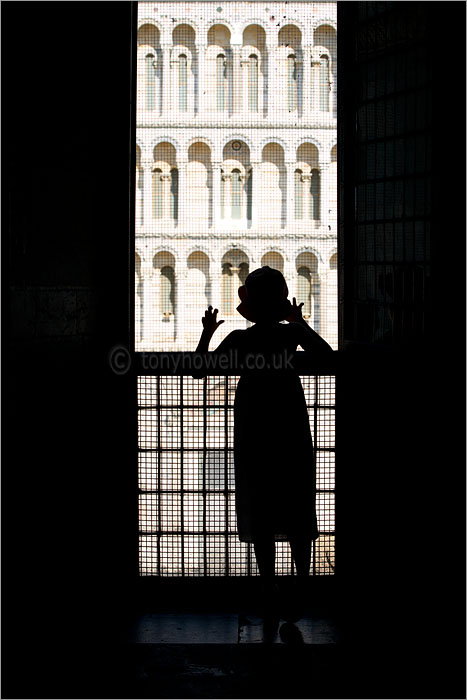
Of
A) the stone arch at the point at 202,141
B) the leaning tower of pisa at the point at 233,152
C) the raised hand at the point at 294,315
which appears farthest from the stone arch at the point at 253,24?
the raised hand at the point at 294,315

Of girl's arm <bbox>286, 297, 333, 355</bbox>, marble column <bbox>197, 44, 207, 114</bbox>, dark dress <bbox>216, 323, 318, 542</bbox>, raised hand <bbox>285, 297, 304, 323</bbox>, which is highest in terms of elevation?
marble column <bbox>197, 44, 207, 114</bbox>

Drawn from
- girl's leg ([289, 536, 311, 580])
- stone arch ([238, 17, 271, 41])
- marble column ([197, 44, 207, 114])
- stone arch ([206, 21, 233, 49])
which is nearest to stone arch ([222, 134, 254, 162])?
marble column ([197, 44, 207, 114])

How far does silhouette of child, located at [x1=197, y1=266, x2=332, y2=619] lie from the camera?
2.02 metres

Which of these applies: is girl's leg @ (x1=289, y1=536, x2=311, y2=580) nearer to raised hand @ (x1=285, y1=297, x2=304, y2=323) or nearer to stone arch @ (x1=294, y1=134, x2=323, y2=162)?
raised hand @ (x1=285, y1=297, x2=304, y2=323)

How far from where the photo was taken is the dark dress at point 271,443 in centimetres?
202

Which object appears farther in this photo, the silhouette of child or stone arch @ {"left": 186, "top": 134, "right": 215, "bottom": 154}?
stone arch @ {"left": 186, "top": 134, "right": 215, "bottom": 154}
